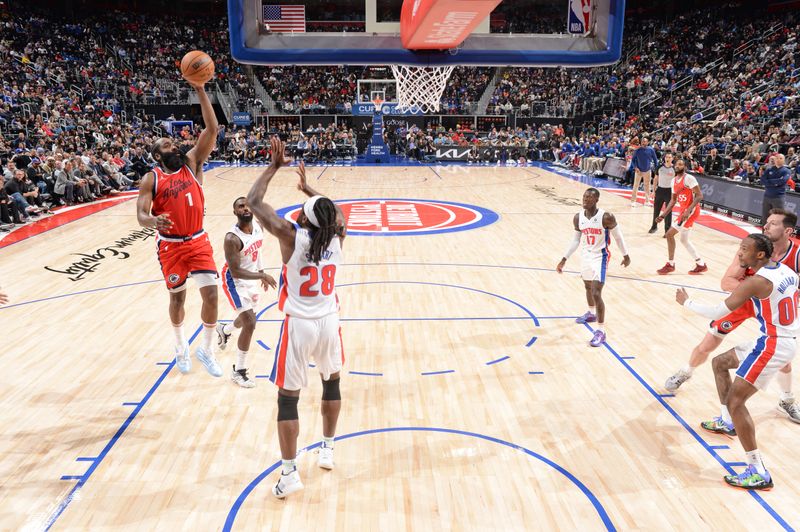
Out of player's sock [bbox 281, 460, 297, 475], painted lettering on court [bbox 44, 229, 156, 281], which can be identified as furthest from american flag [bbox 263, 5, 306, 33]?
player's sock [bbox 281, 460, 297, 475]

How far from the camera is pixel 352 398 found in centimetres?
502

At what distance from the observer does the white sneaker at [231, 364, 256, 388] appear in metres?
5.20

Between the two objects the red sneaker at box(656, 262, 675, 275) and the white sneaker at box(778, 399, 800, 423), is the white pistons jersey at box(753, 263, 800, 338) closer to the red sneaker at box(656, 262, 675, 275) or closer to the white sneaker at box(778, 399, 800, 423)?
the white sneaker at box(778, 399, 800, 423)

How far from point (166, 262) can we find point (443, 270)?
4590mm

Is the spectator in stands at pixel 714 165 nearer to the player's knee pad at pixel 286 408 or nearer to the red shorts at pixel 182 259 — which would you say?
the red shorts at pixel 182 259

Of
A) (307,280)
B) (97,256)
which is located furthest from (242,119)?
(307,280)

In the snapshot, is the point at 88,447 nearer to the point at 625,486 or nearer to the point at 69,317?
the point at 69,317

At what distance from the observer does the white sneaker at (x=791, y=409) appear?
184 inches

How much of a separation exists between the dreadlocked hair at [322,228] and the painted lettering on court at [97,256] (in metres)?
6.36

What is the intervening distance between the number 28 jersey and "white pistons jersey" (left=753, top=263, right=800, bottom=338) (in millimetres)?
2698

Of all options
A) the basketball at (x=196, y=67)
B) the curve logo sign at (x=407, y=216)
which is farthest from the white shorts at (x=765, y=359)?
the curve logo sign at (x=407, y=216)

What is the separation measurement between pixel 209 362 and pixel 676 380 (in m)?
4.01

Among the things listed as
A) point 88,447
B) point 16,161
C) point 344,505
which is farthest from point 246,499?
point 16,161

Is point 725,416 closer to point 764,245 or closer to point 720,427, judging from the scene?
point 720,427
